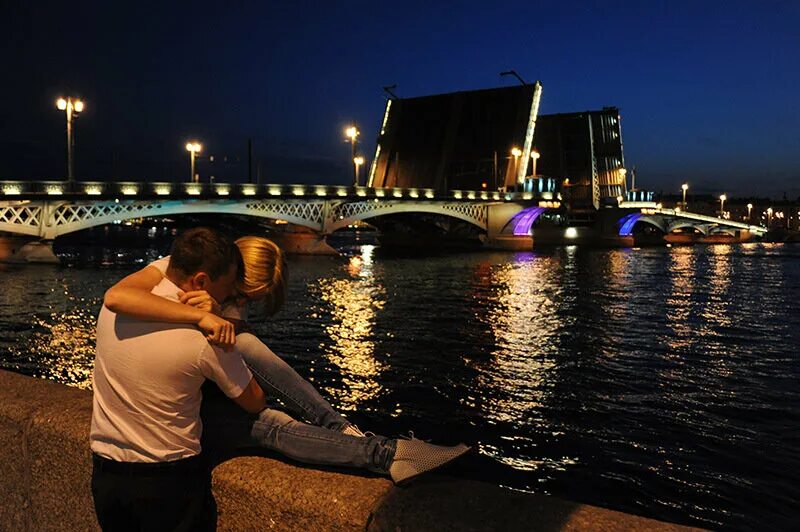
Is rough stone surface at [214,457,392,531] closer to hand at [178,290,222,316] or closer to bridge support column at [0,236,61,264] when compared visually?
hand at [178,290,222,316]

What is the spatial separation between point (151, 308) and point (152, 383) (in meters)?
0.23

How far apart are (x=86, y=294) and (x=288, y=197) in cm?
2552

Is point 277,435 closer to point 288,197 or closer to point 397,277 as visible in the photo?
point 397,277

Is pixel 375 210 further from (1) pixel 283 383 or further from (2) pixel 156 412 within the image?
(2) pixel 156 412

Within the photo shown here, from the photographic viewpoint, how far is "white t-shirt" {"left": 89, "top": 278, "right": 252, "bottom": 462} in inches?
80.9

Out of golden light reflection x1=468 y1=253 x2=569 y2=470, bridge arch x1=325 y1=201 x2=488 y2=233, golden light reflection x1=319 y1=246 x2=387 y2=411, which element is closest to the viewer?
golden light reflection x1=468 y1=253 x2=569 y2=470

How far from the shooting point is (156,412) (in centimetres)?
213

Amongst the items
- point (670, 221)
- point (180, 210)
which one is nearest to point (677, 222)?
point (670, 221)

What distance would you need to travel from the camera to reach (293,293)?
21.4 m

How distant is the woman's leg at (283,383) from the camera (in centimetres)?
304

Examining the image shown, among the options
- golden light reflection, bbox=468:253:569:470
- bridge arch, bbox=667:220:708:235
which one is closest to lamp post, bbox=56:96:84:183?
golden light reflection, bbox=468:253:569:470

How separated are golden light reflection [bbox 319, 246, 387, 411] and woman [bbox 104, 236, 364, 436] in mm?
4914

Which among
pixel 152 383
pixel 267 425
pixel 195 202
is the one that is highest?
pixel 195 202

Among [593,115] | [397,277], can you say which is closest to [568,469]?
[397,277]
